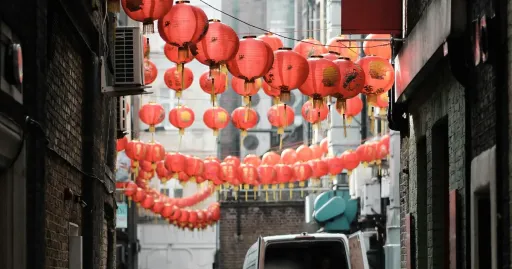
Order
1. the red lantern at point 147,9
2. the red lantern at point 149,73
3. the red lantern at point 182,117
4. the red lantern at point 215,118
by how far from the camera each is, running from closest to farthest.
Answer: the red lantern at point 147,9
the red lantern at point 149,73
the red lantern at point 215,118
the red lantern at point 182,117

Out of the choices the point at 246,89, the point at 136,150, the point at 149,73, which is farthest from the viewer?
the point at 136,150

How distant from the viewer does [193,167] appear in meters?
32.4

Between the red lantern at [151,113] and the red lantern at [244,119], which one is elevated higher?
the red lantern at [151,113]

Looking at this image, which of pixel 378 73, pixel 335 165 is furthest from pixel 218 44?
pixel 335 165

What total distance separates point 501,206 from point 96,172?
878cm

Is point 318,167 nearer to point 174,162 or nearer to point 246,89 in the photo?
point 174,162

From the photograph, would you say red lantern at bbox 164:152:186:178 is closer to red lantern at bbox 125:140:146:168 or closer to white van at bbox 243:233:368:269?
red lantern at bbox 125:140:146:168

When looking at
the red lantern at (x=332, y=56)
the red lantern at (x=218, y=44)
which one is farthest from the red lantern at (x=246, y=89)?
the red lantern at (x=332, y=56)

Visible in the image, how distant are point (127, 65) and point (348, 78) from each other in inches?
128

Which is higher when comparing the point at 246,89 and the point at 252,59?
the point at 252,59

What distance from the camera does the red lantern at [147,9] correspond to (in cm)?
1670

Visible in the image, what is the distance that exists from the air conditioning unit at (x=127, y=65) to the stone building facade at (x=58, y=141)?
0.75 feet

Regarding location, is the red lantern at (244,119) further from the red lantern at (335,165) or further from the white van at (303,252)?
the red lantern at (335,165)

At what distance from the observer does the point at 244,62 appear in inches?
720
